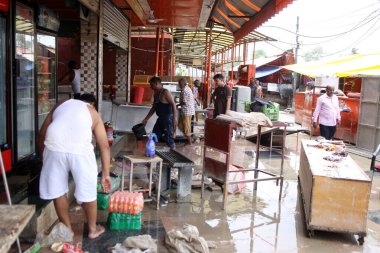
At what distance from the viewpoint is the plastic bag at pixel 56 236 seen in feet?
13.0

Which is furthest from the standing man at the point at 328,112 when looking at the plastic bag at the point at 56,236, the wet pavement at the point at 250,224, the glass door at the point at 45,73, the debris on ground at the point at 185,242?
the plastic bag at the point at 56,236

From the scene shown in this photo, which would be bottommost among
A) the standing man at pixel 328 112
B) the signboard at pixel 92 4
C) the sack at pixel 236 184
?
the sack at pixel 236 184

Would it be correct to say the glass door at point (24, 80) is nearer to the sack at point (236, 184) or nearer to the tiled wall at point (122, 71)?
the sack at point (236, 184)

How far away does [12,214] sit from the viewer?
2521 millimetres

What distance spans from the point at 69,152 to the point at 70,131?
201 millimetres

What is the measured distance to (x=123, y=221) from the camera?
455 centimetres

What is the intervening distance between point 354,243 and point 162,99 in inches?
180

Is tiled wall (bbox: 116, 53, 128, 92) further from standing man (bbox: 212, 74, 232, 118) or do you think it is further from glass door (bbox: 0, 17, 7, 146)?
glass door (bbox: 0, 17, 7, 146)

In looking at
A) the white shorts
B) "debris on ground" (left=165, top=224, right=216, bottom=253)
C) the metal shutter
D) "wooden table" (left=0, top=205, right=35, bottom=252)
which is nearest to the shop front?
the white shorts

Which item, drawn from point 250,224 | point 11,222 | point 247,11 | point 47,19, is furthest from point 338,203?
point 247,11

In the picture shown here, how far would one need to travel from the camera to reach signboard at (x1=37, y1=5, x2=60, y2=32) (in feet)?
20.8

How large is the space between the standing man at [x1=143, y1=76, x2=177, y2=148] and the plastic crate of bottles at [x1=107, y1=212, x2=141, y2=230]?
3.49m

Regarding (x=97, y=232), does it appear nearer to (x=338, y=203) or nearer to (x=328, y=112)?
(x=338, y=203)

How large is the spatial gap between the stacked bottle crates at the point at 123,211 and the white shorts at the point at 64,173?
1.67ft
